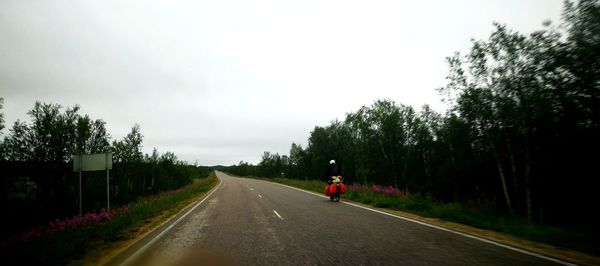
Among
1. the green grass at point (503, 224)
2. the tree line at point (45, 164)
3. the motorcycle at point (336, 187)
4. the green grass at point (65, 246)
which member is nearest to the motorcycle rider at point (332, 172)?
the motorcycle at point (336, 187)

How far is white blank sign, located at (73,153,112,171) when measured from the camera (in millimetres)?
15062

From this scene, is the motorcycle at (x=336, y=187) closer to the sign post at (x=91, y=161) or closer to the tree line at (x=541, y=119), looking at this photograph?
the tree line at (x=541, y=119)

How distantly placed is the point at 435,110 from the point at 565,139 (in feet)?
79.3

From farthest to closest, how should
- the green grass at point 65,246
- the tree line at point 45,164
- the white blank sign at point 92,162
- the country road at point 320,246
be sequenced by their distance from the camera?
the tree line at point 45,164, the white blank sign at point 92,162, the green grass at point 65,246, the country road at point 320,246

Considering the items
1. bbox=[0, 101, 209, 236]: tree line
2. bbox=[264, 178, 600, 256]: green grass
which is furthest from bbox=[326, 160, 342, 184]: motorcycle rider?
bbox=[0, 101, 209, 236]: tree line

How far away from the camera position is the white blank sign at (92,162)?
49.4 ft

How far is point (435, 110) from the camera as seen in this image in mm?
37125

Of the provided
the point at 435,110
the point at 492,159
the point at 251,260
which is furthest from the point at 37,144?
the point at 435,110

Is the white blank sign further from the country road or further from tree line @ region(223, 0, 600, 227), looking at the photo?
tree line @ region(223, 0, 600, 227)

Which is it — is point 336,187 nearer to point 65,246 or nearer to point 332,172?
point 332,172

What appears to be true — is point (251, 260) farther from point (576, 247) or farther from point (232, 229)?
point (576, 247)

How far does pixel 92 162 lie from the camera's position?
1521cm

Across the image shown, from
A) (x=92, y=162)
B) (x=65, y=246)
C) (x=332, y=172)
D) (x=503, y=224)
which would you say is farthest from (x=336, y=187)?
(x=92, y=162)

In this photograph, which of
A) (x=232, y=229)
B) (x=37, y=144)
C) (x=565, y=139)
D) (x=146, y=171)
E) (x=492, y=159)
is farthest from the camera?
(x=146, y=171)
